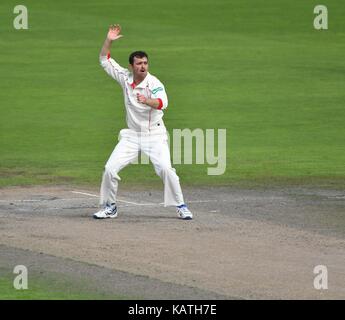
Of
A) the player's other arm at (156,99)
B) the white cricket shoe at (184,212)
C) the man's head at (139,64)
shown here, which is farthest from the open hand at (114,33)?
the white cricket shoe at (184,212)

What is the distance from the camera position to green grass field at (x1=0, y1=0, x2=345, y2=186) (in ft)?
77.5

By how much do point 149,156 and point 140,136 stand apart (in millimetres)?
301

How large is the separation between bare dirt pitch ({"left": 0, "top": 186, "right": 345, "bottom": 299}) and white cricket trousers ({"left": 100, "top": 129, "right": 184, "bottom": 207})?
34 centimetres

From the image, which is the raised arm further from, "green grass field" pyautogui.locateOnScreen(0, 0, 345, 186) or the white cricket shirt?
"green grass field" pyautogui.locateOnScreen(0, 0, 345, 186)

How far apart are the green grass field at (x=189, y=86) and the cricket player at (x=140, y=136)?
3.18 m

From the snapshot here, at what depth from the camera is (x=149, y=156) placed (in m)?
18.5

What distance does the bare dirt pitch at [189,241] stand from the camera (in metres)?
14.6

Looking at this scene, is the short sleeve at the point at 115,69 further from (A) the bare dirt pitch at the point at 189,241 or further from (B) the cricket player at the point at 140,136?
(A) the bare dirt pitch at the point at 189,241

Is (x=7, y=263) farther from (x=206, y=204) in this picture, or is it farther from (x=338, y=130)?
(x=338, y=130)

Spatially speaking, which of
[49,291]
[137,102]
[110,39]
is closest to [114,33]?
[110,39]

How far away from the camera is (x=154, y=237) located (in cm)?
1708

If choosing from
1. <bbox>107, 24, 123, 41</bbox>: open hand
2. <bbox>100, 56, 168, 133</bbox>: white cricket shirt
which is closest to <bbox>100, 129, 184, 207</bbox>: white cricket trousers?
<bbox>100, 56, 168, 133</bbox>: white cricket shirt

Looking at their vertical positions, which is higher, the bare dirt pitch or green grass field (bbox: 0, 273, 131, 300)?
the bare dirt pitch
